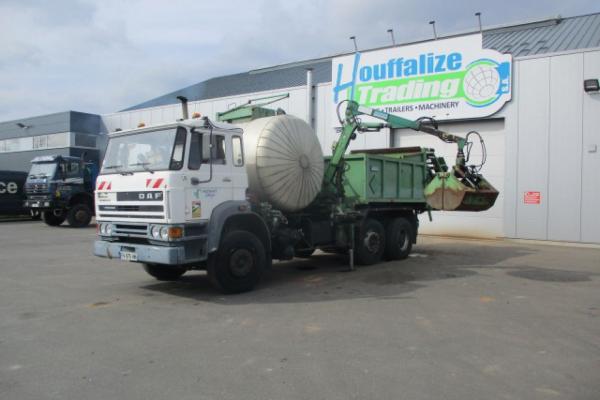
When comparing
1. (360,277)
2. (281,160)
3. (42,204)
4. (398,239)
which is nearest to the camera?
(281,160)

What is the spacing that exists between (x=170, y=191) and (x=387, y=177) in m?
5.61

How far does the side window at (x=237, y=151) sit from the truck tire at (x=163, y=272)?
2187 mm

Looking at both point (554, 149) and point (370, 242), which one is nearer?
point (370, 242)

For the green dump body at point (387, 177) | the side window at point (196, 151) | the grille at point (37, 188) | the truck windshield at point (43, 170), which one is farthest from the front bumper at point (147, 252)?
Answer: the truck windshield at point (43, 170)

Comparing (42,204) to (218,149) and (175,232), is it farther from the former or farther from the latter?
(175,232)

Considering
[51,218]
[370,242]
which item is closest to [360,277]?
[370,242]

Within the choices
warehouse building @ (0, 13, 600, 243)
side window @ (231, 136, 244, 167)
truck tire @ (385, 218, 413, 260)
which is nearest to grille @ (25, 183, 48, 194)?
warehouse building @ (0, 13, 600, 243)

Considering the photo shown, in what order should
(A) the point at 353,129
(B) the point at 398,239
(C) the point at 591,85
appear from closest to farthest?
(A) the point at 353,129 → (B) the point at 398,239 → (C) the point at 591,85

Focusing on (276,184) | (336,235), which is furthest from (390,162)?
(276,184)

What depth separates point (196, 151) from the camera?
7367 millimetres

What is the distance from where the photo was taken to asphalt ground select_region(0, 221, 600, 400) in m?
4.25

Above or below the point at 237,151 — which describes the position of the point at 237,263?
below

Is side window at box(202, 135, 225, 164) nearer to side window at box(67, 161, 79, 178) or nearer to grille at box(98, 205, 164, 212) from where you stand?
grille at box(98, 205, 164, 212)

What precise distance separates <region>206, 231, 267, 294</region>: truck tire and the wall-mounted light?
11365mm
